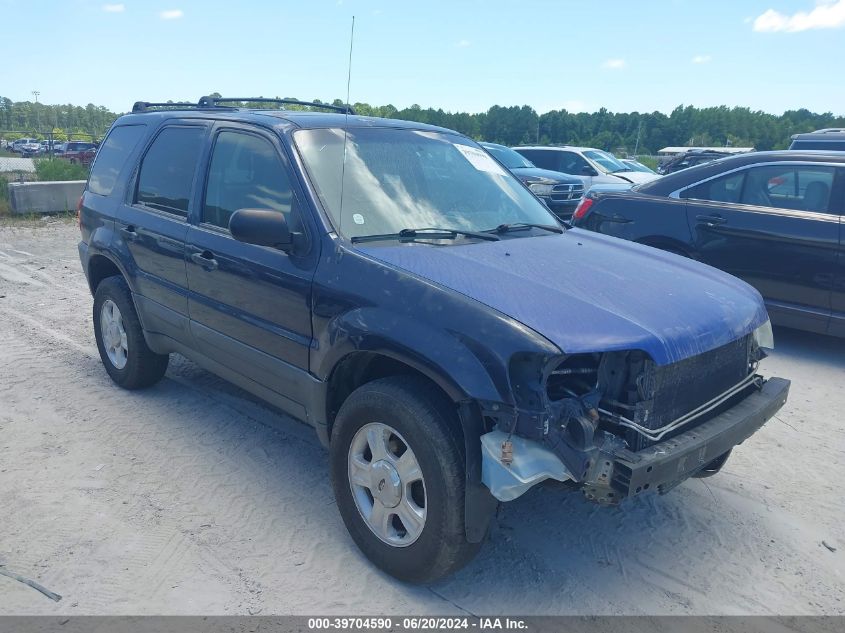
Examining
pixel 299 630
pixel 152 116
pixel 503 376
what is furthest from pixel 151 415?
pixel 503 376

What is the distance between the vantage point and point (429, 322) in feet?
9.17

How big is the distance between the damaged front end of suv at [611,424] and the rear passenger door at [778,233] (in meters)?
3.37

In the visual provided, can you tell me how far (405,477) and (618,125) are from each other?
169 feet

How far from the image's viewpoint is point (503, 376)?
8.46ft

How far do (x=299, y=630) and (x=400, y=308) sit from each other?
1349 millimetres

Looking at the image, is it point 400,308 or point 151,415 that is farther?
point 151,415

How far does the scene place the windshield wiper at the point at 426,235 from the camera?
3350 mm

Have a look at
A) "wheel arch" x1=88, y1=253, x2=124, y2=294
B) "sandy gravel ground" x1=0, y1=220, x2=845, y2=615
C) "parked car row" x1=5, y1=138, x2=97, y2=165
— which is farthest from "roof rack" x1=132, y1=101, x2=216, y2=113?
"parked car row" x1=5, y1=138, x2=97, y2=165

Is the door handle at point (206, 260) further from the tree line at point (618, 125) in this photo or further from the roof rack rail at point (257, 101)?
the tree line at point (618, 125)

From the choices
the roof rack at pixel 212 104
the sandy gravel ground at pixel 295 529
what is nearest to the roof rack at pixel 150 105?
the roof rack at pixel 212 104

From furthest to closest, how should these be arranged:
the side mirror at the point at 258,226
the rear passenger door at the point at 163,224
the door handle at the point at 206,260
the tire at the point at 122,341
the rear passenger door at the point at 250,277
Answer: the tire at the point at 122,341, the rear passenger door at the point at 163,224, the door handle at the point at 206,260, the rear passenger door at the point at 250,277, the side mirror at the point at 258,226

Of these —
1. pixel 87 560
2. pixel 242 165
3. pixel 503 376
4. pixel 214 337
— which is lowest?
pixel 87 560

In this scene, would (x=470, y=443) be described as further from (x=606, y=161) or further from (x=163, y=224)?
(x=606, y=161)

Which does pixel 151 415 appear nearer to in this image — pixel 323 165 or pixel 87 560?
pixel 87 560
